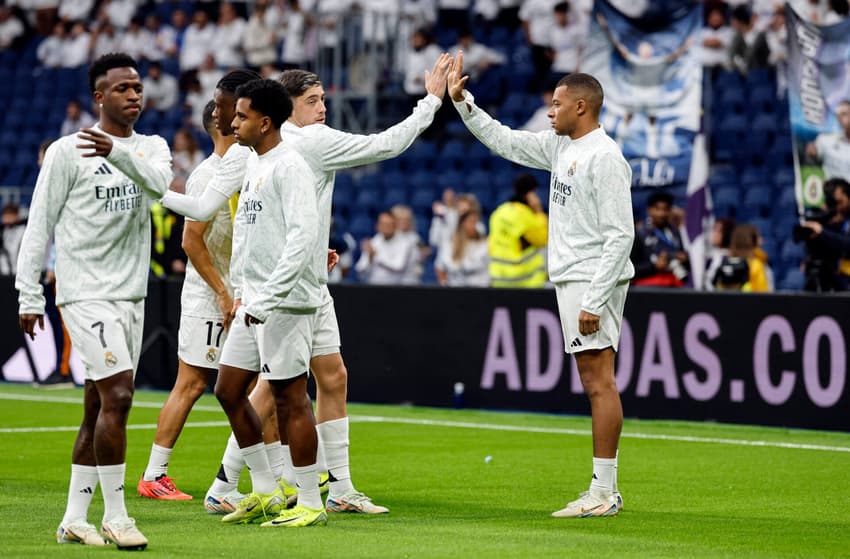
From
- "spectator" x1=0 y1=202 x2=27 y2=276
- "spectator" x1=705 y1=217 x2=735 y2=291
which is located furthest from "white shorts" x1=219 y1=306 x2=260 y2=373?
"spectator" x1=0 y1=202 x2=27 y2=276

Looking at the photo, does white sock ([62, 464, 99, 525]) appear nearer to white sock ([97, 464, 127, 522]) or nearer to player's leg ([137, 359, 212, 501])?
white sock ([97, 464, 127, 522])

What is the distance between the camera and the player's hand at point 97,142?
694 centimetres

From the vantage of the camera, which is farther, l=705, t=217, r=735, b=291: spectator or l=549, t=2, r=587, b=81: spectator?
l=549, t=2, r=587, b=81: spectator

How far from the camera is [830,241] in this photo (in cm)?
1333

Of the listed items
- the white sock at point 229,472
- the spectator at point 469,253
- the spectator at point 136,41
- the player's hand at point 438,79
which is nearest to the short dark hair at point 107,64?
the player's hand at point 438,79

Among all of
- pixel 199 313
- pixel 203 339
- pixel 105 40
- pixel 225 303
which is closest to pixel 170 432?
pixel 203 339

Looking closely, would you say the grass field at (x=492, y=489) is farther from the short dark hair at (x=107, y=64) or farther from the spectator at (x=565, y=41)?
the spectator at (x=565, y=41)

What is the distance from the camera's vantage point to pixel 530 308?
1452 centimetres

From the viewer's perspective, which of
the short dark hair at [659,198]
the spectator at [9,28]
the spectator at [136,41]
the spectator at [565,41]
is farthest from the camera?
the spectator at [9,28]

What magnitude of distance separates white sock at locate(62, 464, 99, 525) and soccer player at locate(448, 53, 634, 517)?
2.55 metres

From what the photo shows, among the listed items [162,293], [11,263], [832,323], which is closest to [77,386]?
[162,293]

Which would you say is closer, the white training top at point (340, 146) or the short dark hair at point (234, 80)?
the white training top at point (340, 146)

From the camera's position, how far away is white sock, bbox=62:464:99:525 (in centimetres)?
734

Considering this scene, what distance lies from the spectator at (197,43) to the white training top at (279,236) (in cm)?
1806
